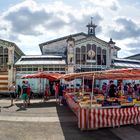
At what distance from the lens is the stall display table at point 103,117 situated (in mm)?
13578

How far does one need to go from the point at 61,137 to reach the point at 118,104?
4.23 metres

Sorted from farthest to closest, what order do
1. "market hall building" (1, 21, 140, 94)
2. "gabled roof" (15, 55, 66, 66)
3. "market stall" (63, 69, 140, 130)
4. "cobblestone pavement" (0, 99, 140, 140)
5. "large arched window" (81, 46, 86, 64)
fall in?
1. "large arched window" (81, 46, 86, 64)
2. "gabled roof" (15, 55, 66, 66)
3. "market hall building" (1, 21, 140, 94)
4. "market stall" (63, 69, 140, 130)
5. "cobblestone pavement" (0, 99, 140, 140)

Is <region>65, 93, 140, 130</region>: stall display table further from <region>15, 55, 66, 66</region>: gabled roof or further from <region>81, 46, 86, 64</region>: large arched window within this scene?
<region>81, 46, 86, 64</region>: large arched window

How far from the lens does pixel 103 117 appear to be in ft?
45.5

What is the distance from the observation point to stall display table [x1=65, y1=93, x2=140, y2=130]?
535 inches

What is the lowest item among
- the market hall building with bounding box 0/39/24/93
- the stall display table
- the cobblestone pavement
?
the cobblestone pavement

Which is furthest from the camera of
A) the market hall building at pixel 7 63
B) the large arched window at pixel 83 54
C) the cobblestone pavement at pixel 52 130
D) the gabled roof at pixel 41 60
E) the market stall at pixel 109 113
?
the large arched window at pixel 83 54

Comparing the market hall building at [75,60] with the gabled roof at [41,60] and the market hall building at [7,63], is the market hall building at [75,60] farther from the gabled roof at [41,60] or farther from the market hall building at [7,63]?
the market hall building at [7,63]

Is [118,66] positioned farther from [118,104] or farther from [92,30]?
[118,104]

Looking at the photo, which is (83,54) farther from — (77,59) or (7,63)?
(7,63)

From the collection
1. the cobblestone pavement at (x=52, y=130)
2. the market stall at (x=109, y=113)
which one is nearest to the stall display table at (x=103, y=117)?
the market stall at (x=109, y=113)

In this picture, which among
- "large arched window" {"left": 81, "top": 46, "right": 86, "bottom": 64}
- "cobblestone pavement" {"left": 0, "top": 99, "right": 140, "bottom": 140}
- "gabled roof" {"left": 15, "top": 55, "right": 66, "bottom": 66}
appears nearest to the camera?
"cobblestone pavement" {"left": 0, "top": 99, "right": 140, "bottom": 140}

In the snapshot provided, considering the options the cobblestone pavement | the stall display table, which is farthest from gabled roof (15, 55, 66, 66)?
the stall display table

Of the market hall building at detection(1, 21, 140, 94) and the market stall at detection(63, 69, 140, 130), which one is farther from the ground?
the market hall building at detection(1, 21, 140, 94)
